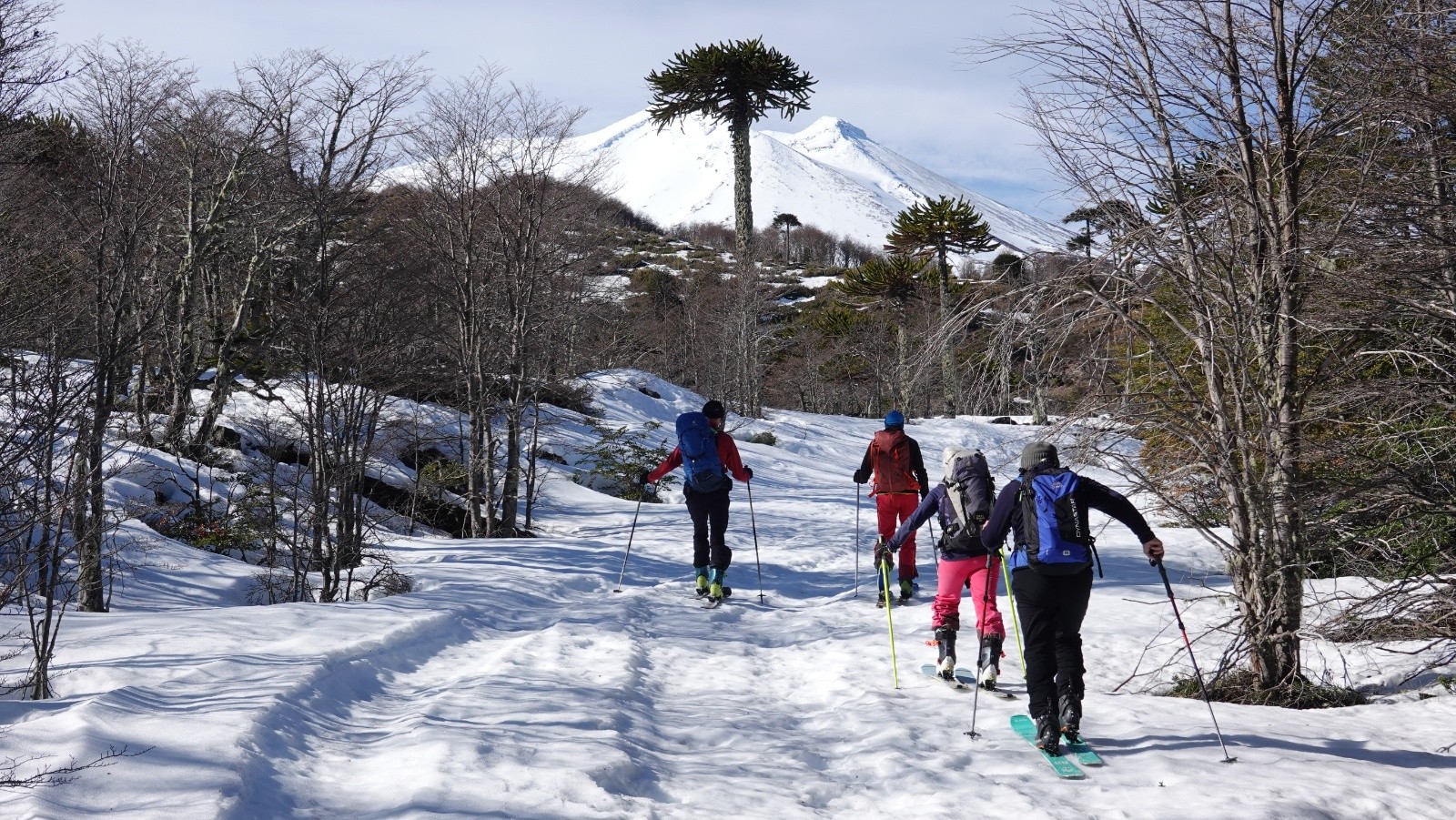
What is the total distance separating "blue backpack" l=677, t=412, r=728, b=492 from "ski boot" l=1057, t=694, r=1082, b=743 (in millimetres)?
4748

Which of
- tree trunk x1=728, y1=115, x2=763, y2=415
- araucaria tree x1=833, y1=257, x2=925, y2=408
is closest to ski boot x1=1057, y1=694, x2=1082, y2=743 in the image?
tree trunk x1=728, y1=115, x2=763, y2=415

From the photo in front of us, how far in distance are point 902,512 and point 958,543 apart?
2.77 metres

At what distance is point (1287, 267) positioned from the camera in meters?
5.90

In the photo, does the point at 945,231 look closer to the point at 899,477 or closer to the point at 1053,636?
the point at 899,477

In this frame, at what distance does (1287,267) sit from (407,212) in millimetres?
14176

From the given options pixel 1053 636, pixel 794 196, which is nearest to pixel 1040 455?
pixel 1053 636

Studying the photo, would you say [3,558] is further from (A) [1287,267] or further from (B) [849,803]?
(A) [1287,267]

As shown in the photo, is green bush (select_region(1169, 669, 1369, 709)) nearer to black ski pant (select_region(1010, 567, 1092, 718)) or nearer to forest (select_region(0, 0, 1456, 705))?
forest (select_region(0, 0, 1456, 705))

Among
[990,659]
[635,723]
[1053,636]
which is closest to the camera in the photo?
[1053,636]

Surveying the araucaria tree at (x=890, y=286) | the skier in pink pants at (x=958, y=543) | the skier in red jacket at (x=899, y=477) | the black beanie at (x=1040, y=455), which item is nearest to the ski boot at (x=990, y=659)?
the skier in pink pants at (x=958, y=543)

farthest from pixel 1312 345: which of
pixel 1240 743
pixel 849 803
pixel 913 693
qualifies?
pixel 849 803

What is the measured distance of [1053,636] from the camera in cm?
505

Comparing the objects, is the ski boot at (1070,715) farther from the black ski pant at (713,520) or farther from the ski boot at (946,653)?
the black ski pant at (713,520)

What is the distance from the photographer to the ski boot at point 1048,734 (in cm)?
491
